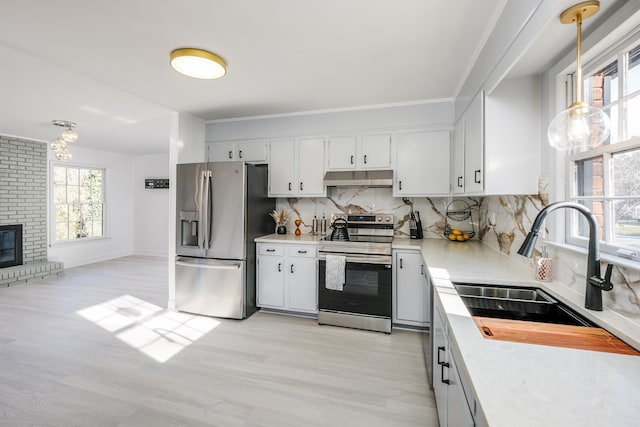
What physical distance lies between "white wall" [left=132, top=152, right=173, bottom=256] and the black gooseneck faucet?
23.0 ft

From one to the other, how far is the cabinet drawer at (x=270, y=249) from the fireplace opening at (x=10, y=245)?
15.4ft

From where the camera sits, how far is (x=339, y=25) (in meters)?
1.89

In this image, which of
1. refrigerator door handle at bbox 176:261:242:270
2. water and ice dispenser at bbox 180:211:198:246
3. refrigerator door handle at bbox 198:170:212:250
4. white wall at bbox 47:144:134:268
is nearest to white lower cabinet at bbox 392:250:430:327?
refrigerator door handle at bbox 176:261:242:270

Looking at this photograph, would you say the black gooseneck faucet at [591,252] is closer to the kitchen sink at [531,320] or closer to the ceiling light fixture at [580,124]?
the kitchen sink at [531,320]

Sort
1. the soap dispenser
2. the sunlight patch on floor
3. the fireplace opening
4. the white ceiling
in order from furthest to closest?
1. the fireplace opening
2. the sunlight patch on floor
3. the white ceiling
4. the soap dispenser

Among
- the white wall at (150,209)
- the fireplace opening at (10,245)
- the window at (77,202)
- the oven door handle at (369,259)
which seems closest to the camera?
the oven door handle at (369,259)

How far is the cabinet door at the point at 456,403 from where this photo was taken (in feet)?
2.90

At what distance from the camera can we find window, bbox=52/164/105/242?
18.8 feet

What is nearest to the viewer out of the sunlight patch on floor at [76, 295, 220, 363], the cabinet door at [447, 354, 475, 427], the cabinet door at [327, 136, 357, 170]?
the cabinet door at [447, 354, 475, 427]

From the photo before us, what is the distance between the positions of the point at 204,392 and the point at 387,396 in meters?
1.26

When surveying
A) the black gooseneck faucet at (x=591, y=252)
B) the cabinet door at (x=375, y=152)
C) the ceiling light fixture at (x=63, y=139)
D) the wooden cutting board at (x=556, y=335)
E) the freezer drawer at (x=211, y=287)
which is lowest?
the freezer drawer at (x=211, y=287)

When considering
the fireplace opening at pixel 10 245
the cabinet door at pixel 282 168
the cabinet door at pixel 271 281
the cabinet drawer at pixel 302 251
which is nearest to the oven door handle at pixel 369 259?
the cabinet drawer at pixel 302 251

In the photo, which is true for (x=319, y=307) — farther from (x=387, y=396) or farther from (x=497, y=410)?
(x=497, y=410)

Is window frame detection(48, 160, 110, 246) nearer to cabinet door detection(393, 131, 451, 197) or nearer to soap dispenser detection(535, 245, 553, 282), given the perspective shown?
cabinet door detection(393, 131, 451, 197)
